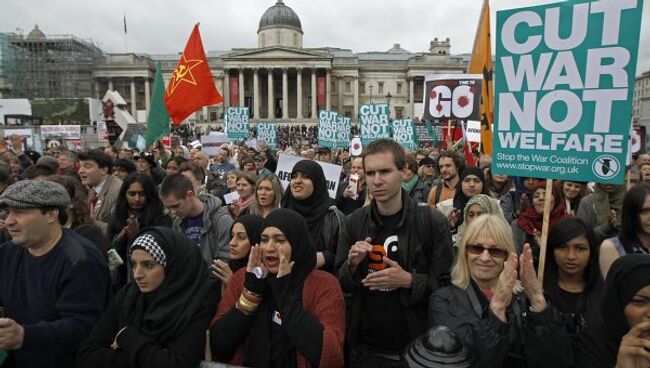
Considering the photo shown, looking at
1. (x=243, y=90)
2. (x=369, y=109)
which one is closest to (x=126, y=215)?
(x=369, y=109)

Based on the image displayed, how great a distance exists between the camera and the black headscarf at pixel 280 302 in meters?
2.41

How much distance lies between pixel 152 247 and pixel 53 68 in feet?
170

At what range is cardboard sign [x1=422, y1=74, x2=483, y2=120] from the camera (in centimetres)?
805

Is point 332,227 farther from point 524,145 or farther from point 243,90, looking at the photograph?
point 243,90

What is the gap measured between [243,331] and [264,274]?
1.04ft

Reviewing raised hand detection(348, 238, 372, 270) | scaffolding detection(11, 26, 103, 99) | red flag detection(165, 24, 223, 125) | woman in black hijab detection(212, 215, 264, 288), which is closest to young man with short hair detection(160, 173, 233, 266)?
woman in black hijab detection(212, 215, 264, 288)

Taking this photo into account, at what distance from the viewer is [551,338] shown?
2.11 meters

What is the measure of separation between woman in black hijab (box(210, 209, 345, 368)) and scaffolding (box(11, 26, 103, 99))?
167 feet

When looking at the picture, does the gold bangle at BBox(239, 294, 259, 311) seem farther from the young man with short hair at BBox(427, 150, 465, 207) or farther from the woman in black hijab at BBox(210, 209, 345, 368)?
the young man with short hair at BBox(427, 150, 465, 207)

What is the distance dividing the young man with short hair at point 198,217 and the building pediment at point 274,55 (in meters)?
58.9

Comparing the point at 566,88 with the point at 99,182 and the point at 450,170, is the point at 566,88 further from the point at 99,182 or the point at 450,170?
the point at 99,182

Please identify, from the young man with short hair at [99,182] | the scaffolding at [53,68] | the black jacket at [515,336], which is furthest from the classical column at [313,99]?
the black jacket at [515,336]

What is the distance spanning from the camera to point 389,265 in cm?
252

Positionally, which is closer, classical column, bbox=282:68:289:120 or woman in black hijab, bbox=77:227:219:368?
woman in black hijab, bbox=77:227:219:368
